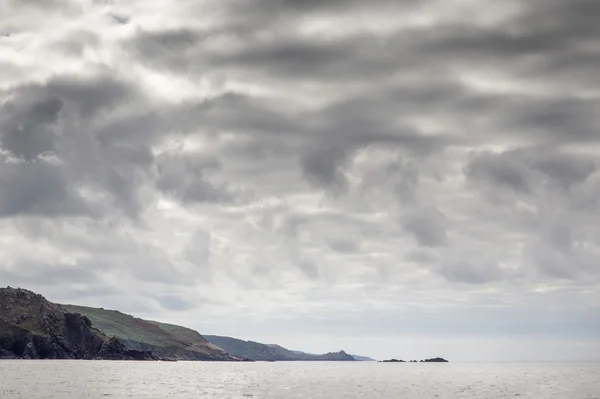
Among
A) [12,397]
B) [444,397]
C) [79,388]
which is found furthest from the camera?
[79,388]

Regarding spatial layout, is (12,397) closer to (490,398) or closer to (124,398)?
(124,398)

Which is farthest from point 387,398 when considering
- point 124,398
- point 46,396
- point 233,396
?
point 46,396

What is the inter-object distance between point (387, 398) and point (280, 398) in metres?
20.1

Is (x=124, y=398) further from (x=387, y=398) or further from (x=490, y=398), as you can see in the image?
(x=490, y=398)

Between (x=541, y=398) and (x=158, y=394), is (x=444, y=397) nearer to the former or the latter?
(x=541, y=398)

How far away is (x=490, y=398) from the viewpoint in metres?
114

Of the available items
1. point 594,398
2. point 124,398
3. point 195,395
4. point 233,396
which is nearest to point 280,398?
point 233,396

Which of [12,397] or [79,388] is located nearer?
[12,397]

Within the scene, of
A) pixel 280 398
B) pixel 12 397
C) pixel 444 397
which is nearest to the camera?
pixel 12 397

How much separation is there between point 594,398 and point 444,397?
26.6 metres

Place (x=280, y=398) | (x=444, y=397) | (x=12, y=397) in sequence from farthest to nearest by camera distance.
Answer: (x=444, y=397)
(x=280, y=398)
(x=12, y=397)

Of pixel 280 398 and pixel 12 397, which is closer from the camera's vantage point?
pixel 12 397

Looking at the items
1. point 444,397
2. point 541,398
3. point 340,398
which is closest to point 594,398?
point 541,398

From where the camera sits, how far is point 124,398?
103 meters
